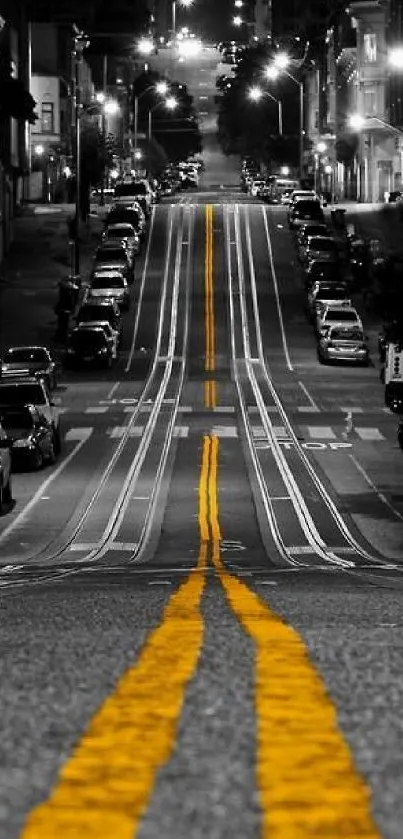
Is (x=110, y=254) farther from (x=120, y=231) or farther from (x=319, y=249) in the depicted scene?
(x=319, y=249)

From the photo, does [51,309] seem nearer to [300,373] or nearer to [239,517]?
[300,373]

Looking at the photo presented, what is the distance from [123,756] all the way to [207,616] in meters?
5.60

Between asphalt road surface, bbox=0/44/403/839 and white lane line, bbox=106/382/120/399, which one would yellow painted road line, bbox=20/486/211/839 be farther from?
white lane line, bbox=106/382/120/399

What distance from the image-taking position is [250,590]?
641 inches

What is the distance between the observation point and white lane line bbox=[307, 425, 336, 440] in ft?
155

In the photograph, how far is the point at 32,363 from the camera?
201 ft

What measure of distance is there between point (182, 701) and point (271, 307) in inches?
3166

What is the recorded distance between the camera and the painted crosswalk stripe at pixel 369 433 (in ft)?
154

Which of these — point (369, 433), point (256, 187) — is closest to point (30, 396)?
point (369, 433)

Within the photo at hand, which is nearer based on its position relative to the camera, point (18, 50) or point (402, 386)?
point (402, 386)

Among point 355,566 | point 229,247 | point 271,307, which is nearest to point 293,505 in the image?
point 355,566

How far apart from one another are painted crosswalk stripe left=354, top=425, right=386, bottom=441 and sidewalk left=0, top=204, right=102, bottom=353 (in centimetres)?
2796

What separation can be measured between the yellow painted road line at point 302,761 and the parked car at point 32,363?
166ft

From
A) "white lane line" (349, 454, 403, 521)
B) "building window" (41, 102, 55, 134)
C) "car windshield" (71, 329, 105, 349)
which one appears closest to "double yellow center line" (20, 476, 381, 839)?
"white lane line" (349, 454, 403, 521)
